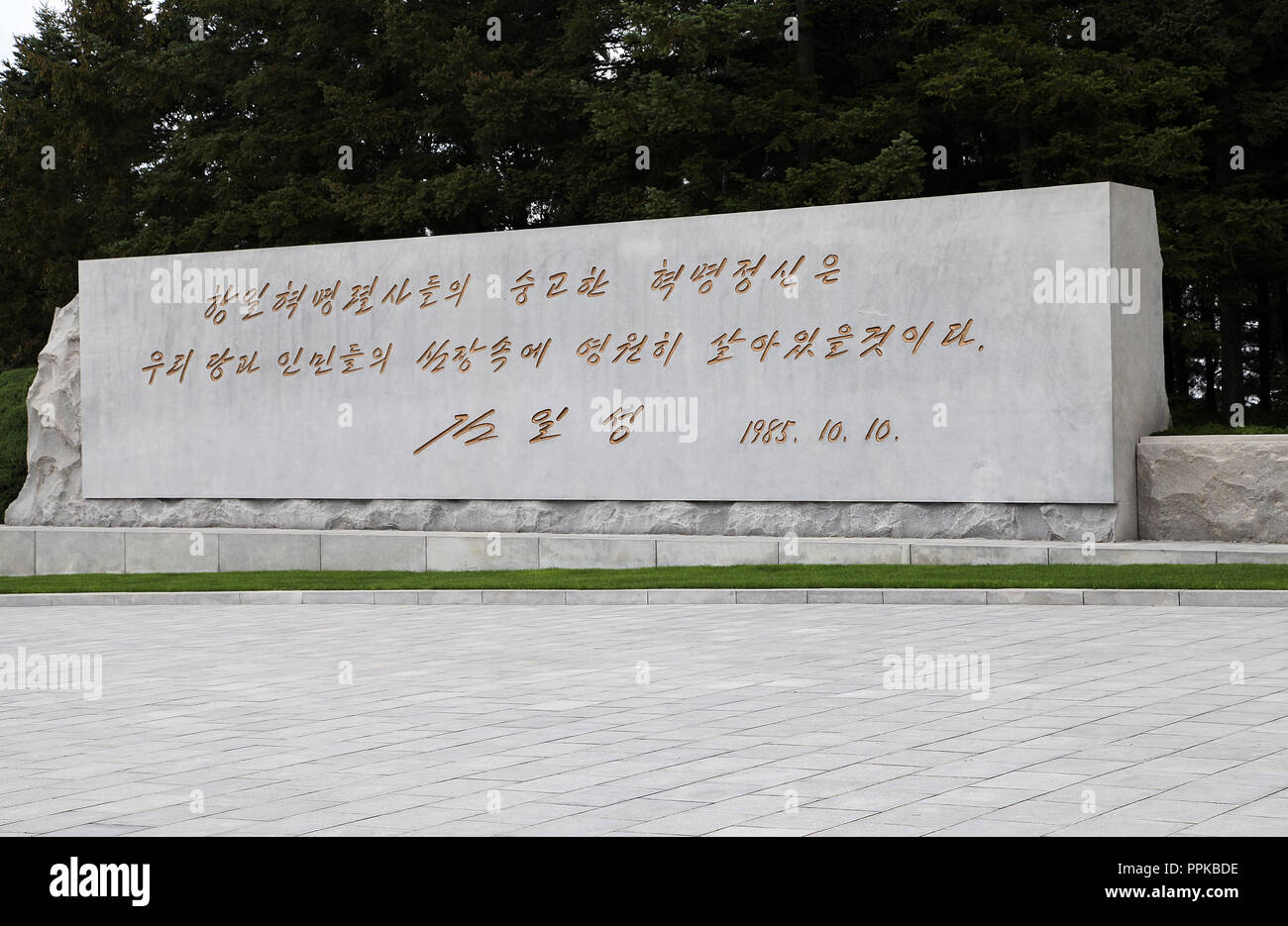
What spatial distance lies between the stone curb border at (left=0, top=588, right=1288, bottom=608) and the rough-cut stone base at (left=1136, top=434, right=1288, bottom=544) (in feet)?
9.57

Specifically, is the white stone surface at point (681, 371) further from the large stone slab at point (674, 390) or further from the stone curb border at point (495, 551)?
the stone curb border at point (495, 551)

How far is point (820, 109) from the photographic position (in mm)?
31031

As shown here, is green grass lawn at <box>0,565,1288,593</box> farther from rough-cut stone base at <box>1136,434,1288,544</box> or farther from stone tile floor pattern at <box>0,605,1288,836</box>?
rough-cut stone base at <box>1136,434,1288,544</box>

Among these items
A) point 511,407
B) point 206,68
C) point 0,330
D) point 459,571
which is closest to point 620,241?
point 511,407

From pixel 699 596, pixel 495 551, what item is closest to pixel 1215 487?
pixel 699 596

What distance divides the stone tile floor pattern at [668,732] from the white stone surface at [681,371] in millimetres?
3836

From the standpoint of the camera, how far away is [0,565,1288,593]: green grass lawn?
14094mm

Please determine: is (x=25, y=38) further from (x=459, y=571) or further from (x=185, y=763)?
(x=185, y=763)

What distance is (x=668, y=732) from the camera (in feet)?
26.2

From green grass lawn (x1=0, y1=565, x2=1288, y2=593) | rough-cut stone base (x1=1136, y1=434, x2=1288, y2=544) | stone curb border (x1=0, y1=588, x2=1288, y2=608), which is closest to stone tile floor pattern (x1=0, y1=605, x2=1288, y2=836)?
stone curb border (x1=0, y1=588, x2=1288, y2=608)

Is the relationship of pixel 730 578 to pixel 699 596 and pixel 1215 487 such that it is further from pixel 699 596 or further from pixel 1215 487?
pixel 1215 487

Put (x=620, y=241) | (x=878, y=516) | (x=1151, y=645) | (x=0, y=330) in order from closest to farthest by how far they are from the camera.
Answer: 1. (x=1151, y=645)
2. (x=878, y=516)
3. (x=620, y=241)
4. (x=0, y=330)

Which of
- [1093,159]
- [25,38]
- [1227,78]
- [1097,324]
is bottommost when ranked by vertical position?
[1097,324]

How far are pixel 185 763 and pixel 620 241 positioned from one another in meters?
12.1
